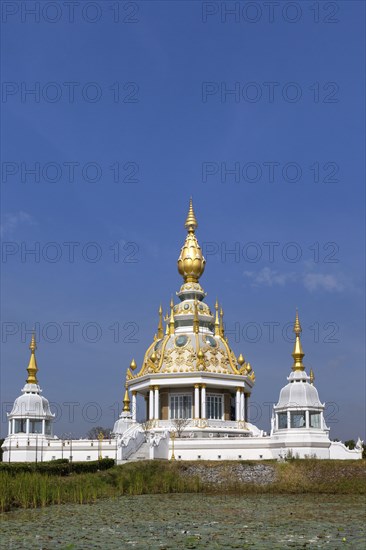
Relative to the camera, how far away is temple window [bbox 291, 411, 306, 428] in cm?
5119

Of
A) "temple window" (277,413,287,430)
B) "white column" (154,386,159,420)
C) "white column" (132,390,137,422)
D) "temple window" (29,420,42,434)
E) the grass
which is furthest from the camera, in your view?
"white column" (132,390,137,422)

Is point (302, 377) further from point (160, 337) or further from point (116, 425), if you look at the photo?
point (116, 425)

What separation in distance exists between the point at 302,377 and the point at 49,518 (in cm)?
2885

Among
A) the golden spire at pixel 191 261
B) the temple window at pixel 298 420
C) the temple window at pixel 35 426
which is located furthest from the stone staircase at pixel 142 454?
the golden spire at pixel 191 261

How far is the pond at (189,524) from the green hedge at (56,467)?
575 cm

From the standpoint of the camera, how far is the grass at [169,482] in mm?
32906

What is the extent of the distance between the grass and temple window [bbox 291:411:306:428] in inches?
178

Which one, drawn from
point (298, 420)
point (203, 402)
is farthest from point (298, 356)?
point (203, 402)

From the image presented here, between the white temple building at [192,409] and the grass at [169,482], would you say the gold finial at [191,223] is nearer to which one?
the white temple building at [192,409]

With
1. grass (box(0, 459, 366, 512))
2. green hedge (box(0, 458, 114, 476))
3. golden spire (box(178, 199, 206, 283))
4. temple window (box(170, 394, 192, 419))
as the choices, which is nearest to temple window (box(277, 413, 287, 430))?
grass (box(0, 459, 366, 512))

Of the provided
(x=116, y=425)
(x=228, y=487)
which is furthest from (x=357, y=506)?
(x=116, y=425)

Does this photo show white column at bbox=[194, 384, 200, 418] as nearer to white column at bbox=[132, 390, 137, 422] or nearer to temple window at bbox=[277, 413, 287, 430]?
white column at bbox=[132, 390, 137, 422]

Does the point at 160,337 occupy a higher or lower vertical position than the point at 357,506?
higher

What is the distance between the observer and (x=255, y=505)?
33.0m
